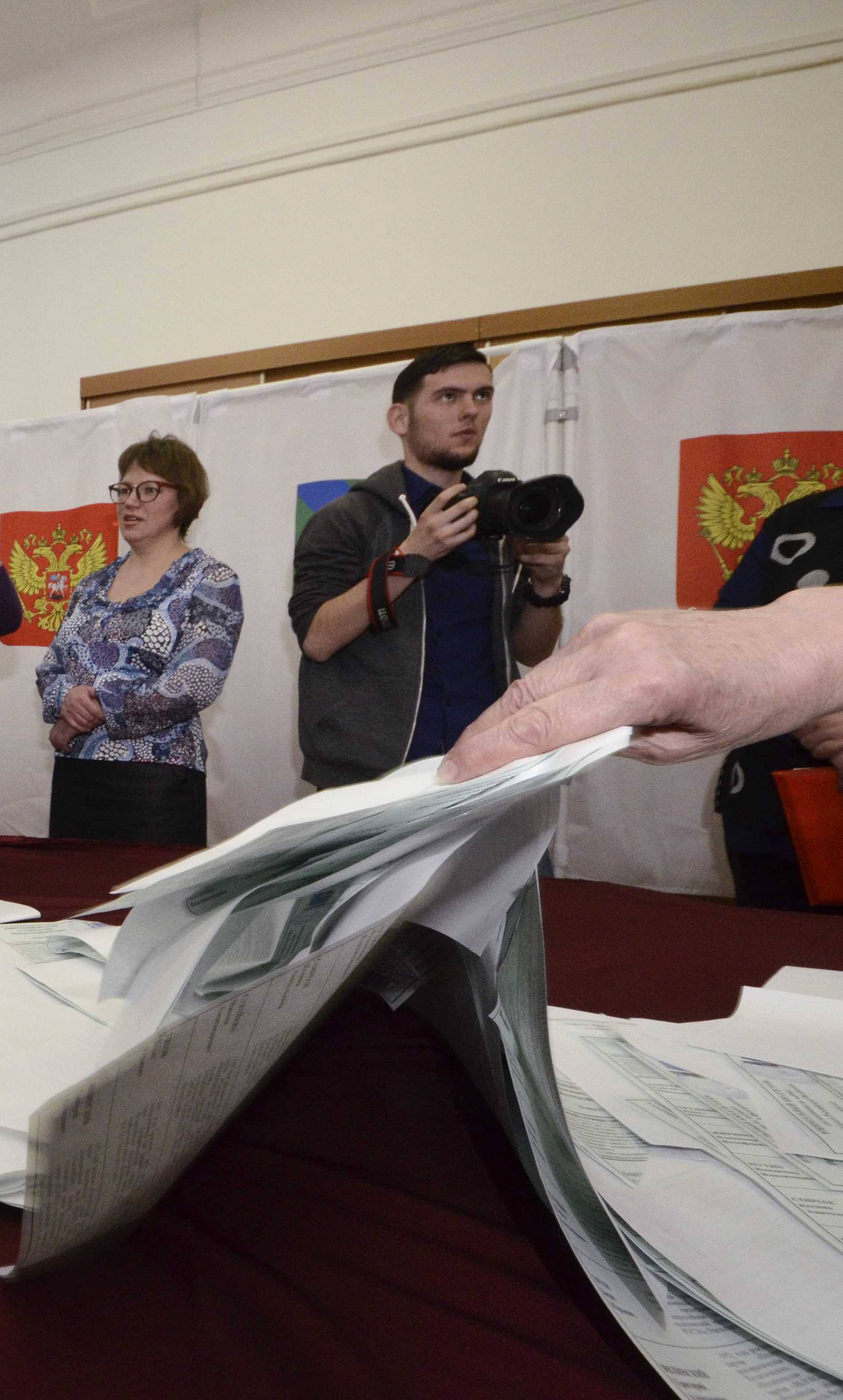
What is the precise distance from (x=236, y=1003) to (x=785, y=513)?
166cm

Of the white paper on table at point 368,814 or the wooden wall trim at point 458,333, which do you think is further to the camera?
the wooden wall trim at point 458,333

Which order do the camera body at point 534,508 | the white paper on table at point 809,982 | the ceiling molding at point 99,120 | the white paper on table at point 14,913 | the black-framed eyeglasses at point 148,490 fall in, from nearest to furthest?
1. the white paper on table at point 809,982
2. the white paper on table at point 14,913
3. the camera body at point 534,508
4. the black-framed eyeglasses at point 148,490
5. the ceiling molding at point 99,120

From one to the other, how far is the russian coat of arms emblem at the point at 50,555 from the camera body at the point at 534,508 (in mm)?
1761

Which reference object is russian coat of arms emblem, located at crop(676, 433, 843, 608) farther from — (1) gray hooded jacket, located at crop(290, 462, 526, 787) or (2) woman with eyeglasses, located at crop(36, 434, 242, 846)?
(2) woman with eyeglasses, located at crop(36, 434, 242, 846)

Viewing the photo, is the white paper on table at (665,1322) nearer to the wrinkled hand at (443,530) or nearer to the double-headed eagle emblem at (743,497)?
the wrinkled hand at (443,530)

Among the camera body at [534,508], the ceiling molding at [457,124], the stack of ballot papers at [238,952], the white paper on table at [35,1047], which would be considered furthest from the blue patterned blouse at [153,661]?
the ceiling molding at [457,124]

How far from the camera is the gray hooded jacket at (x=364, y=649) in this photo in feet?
5.80

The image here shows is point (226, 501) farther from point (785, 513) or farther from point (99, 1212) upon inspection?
point (99, 1212)

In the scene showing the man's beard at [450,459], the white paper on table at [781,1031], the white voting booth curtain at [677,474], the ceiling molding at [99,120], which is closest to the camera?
the white paper on table at [781,1031]

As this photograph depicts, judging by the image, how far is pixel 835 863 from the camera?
1046 millimetres

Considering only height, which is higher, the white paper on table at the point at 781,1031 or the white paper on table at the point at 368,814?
the white paper on table at the point at 368,814

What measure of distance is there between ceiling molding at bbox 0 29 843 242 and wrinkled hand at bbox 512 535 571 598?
73.2 inches

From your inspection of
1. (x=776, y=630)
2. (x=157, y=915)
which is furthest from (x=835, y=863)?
(x=157, y=915)

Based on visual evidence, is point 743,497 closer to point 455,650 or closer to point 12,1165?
point 455,650
